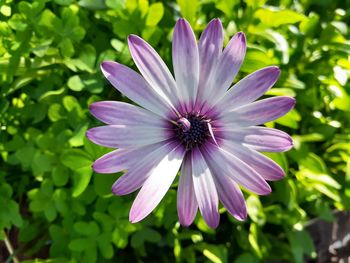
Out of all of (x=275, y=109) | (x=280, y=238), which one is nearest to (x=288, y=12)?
(x=275, y=109)

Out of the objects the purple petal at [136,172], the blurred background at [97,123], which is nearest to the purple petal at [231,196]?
the purple petal at [136,172]

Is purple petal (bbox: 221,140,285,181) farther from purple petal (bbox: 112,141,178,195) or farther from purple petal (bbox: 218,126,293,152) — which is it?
purple petal (bbox: 112,141,178,195)

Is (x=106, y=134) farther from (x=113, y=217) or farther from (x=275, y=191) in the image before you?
(x=275, y=191)

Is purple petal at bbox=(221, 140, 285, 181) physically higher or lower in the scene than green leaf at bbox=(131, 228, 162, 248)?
higher

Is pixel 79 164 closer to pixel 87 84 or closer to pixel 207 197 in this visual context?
pixel 87 84

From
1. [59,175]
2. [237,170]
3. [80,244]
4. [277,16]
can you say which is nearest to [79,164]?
[59,175]

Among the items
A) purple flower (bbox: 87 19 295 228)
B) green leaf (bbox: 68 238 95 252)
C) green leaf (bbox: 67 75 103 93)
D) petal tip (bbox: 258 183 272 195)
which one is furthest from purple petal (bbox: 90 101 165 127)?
green leaf (bbox: 68 238 95 252)
